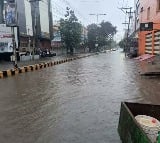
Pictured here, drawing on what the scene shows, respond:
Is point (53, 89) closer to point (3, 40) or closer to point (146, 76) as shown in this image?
point (146, 76)

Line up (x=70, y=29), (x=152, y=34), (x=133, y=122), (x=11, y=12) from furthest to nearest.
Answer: (x=70, y=29) < (x=152, y=34) < (x=11, y=12) < (x=133, y=122)

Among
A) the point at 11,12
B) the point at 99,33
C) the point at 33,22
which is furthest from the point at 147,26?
the point at 99,33

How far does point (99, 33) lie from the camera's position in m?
92.7

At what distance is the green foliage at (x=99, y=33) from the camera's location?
8856 cm

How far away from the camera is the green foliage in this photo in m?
88.6

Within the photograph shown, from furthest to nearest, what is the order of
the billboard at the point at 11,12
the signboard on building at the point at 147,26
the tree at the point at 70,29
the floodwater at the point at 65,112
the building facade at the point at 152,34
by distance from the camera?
the tree at the point at 70,29
the building facade at the point at 152,34
the signboard on building at the point at 147,26
the billboard at the point at 11,12
the floodwater at the point at 65,112

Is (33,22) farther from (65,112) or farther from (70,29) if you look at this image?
(65,112)

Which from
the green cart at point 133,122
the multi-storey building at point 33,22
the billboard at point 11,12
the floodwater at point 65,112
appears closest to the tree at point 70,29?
the multi-storey building at point 33,22

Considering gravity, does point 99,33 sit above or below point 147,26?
below

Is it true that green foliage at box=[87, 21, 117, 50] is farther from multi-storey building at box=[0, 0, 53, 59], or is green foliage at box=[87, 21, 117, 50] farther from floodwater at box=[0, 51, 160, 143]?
Result: floodwater at box=[0, 51, 160, 143]

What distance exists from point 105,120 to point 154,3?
88.4 ft

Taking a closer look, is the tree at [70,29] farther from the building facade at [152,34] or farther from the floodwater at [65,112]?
the floodwater at [65,112]

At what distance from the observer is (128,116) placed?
17.0 ft

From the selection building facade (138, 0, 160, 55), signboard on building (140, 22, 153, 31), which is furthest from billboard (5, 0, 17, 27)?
building facade (138, 0, 160, 55)
